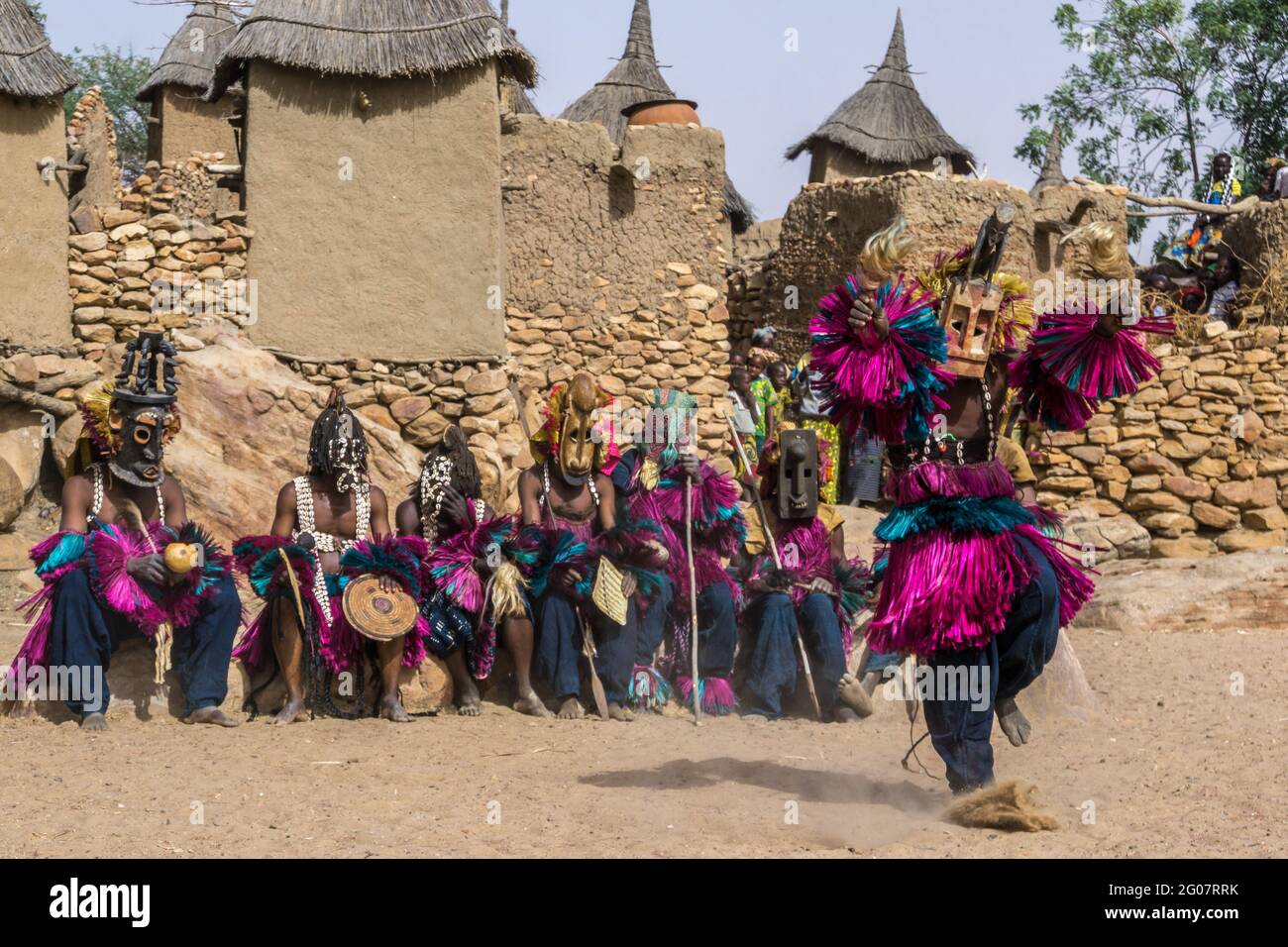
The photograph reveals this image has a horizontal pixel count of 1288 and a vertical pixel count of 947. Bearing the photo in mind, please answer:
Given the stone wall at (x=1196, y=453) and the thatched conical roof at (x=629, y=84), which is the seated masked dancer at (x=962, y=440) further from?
the thatched conical roof at (x=629, y=84)

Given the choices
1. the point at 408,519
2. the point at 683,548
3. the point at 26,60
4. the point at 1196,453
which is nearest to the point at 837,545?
the point at 683,548

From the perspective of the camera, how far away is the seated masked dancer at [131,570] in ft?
25.0

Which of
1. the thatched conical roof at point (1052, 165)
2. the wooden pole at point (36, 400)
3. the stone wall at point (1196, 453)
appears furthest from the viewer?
the thatched conical roof at point (1052, 165)

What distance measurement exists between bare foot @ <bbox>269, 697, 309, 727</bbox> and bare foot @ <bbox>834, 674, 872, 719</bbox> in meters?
2.66

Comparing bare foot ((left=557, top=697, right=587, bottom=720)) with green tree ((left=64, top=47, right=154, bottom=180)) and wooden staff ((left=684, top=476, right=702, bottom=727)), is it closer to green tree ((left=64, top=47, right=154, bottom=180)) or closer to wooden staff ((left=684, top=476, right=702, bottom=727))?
wooden staff ((left=684, top=476, right=702, bottom=727))

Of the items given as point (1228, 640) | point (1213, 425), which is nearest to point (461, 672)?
point (1228, 640)

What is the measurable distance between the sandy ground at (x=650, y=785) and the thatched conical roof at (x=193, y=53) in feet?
45.3

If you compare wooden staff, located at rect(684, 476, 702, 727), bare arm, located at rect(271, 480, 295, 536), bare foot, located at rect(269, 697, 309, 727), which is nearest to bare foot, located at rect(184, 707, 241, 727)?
bare foot, located at rect(269, 697, 309, 727)

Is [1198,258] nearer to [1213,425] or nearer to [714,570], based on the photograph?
[1213,425]

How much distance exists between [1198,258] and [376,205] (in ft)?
26.0

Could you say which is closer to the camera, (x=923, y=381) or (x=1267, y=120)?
(x=923, y=381)

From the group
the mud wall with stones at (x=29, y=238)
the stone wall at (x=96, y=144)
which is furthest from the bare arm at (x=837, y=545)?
the stone wall at (x=96, y=144)

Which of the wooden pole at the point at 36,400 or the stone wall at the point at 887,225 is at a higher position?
the stone wall at the point at 887,225

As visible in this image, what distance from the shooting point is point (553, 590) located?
8320 millimetres
